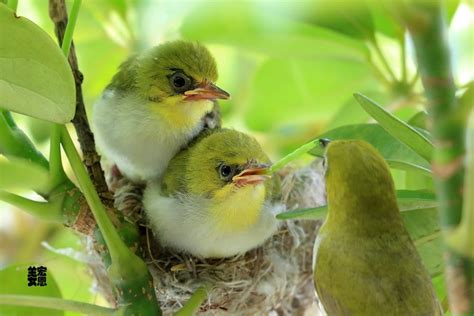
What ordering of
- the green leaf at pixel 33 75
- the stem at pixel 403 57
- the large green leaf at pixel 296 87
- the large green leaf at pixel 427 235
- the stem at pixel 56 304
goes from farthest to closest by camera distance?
the large green leaf at pixel 296 87
the stem at pixel 403 57
the large green leaf at pixel 427 235
the stem at pixel 56 304
the green leaf at pixel 33 75

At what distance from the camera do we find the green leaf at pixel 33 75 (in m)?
0.56

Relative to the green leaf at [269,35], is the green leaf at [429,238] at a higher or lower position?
lower

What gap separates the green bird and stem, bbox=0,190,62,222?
29cm

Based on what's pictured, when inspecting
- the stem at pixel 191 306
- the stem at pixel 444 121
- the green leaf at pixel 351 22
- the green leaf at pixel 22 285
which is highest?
the stem at pixel 444 121

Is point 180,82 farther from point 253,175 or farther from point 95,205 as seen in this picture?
point 95,205

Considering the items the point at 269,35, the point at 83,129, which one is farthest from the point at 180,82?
the point at 83,129

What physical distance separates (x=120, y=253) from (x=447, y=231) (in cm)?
42

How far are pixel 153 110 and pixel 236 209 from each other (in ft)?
0.82

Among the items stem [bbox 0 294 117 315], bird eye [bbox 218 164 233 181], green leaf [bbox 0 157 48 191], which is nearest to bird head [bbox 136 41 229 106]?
bird eye [bbox 218 164 233 181]

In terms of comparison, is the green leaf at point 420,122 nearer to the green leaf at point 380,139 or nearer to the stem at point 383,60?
the green leaf at point 380,139

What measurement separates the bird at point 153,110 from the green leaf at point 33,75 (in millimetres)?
585

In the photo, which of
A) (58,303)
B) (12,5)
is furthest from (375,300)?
(12,5)

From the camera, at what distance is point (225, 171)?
3.62 ft

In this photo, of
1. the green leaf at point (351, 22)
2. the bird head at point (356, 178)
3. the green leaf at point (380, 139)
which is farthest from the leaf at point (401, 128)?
the green leaf at point (351, 22)
